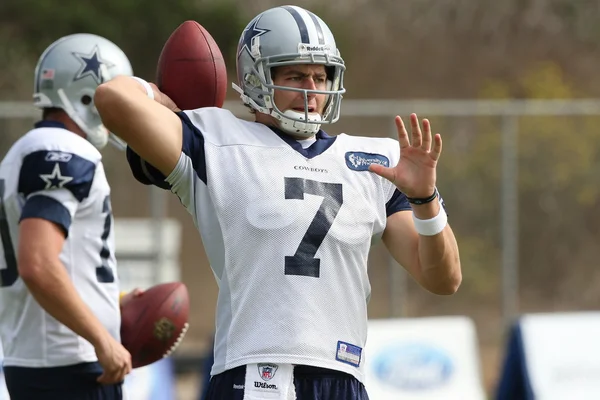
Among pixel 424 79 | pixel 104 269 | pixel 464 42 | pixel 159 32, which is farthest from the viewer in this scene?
pixel 464 42

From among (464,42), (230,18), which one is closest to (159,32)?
(230,18)

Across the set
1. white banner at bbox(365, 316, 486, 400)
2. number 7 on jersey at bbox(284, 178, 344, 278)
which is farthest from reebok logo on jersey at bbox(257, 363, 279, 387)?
white banner at bbox(365, 316, 486, 400)

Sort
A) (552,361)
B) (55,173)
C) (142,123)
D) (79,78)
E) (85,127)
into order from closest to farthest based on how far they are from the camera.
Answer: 1. (142,123)
2. (55,173)
3. (85,127)
4. (79,78)
5. (552,361)

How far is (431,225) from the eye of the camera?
322cm

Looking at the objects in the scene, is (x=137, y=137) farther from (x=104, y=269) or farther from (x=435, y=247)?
(x=104, y=269)

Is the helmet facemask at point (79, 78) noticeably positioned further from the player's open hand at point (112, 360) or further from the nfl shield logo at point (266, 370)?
the nfl shield logo at point (266, 370)

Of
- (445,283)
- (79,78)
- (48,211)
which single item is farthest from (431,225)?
(79,78)

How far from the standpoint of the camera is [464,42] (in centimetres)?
2372

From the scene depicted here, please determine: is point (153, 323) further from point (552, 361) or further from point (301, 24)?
point (552, 361)

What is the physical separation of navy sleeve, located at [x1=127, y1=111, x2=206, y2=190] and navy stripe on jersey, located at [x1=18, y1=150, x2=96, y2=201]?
0.91 metres

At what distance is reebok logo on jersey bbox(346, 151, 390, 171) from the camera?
330cm

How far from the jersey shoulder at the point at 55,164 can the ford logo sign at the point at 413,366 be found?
3.58 m

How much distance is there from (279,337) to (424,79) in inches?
757

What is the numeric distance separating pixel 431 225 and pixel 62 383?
1.63 meters
